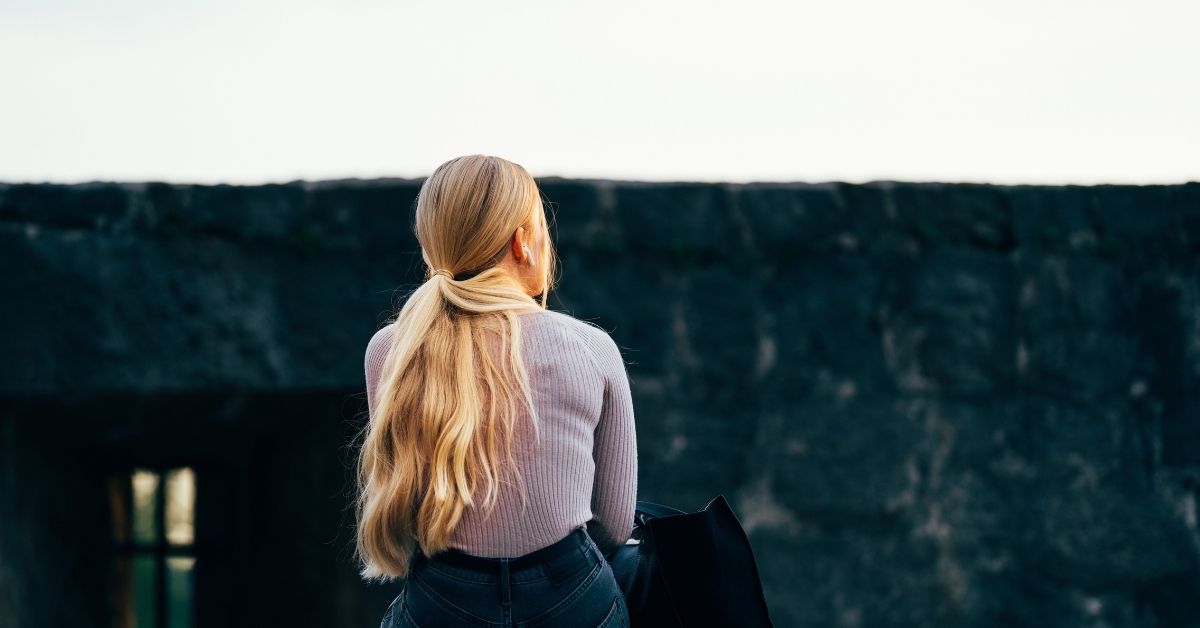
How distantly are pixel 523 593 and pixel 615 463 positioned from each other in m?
0.22

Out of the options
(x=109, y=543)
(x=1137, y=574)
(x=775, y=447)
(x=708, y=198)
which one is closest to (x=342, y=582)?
(x=109, y=543)

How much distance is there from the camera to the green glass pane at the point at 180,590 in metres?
2.96

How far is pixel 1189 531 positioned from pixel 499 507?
6.30 feet

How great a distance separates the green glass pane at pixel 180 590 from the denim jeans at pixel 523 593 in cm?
178

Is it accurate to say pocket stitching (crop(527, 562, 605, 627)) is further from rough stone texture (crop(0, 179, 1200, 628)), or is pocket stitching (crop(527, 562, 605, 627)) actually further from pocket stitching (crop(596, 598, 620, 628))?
rough stone texture (crop(0, 179, 1200, 628))

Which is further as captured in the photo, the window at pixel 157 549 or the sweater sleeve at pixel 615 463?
the window at pixel 157 549

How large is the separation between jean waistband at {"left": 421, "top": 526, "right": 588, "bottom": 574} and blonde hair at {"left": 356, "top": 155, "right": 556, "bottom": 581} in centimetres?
3

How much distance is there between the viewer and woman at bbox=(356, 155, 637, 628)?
1.40 m

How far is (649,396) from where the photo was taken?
2498mm

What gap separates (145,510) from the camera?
297 cm

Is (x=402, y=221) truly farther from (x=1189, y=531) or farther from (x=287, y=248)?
(x=1189, y=531)

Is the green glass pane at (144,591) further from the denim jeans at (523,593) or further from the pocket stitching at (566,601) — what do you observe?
the pocket stitching at (566,601)

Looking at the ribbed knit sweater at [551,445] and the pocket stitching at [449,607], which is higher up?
the ribbed knit sweater at [551,445]

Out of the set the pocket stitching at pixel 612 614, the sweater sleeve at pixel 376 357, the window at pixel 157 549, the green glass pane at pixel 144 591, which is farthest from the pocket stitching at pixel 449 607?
the green glass pane at pixel 144 591
